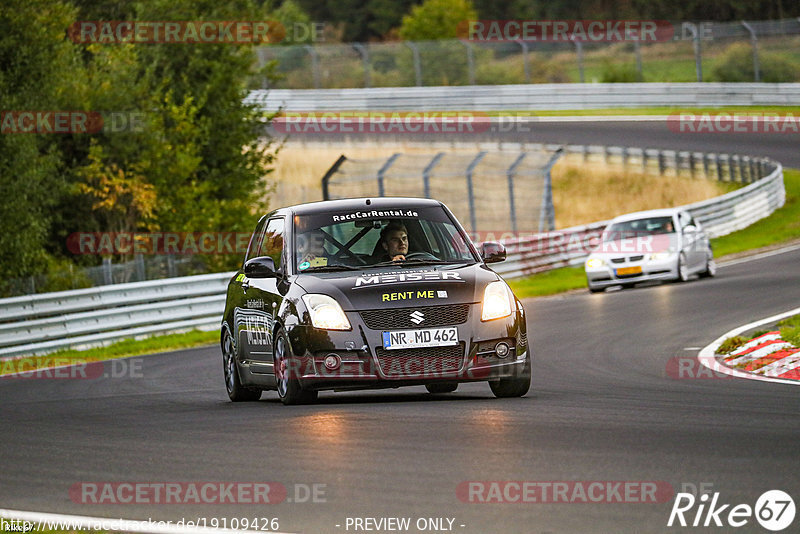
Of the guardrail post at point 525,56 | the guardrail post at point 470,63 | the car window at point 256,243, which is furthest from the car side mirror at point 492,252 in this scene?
the guardrail post at point 470,63

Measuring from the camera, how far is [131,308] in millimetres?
22281

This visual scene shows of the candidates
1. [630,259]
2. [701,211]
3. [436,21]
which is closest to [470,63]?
[701,211]

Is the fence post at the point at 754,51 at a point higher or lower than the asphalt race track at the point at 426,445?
higher

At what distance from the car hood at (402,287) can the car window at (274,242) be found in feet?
2.93

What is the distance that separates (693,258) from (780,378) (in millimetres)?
14280

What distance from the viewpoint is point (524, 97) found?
A: 5409 centimetres

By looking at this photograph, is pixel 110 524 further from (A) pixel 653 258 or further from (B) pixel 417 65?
(B) pixel 417 65

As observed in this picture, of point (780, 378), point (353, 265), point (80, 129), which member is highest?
point (80, 129)

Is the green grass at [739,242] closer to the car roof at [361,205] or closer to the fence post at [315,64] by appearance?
the car roof at [361,205]

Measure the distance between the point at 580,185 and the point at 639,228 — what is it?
1737 centimetres

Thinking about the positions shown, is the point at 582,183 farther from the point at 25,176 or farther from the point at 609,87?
the point at 25,176

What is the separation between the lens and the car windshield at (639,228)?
2639cm

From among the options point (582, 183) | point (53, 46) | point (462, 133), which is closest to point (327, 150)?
point (462, 133)

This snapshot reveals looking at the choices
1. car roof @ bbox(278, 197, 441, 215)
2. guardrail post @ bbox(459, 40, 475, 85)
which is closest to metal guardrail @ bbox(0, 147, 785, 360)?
car roof @ bbox(278, 197, 441, 215)
